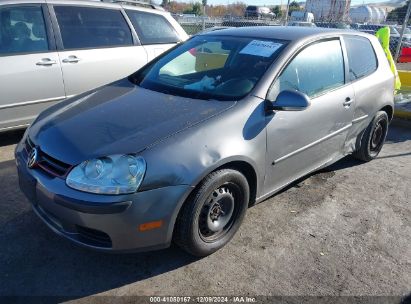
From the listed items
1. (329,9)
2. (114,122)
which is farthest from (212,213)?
(329,9)

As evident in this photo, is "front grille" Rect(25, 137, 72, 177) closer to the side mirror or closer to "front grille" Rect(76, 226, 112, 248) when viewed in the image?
"front grille" Rect(76, 226, 112, 248)

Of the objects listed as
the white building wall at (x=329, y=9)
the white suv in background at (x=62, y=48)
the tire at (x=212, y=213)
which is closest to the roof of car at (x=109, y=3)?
the white suv in background at (x=62, y=48)

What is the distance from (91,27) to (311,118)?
3258 millimetres

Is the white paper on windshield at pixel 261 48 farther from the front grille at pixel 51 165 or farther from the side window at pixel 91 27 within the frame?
the side window at pixel 91 27

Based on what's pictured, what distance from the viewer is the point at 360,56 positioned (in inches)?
162

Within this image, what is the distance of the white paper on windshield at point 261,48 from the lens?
3.23 metres

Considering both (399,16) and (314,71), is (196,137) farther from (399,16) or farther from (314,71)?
(399,16)

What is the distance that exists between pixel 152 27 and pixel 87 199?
395cm

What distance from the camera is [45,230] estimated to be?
3.08 metres

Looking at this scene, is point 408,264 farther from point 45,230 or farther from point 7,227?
point 7,227

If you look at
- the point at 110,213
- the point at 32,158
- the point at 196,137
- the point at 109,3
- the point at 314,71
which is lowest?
the point at 110,213

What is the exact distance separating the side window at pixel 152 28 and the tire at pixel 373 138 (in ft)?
10.1

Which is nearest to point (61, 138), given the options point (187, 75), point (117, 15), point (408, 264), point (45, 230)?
point (45, 230)

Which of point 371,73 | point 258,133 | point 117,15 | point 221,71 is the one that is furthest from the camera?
point 117,15
